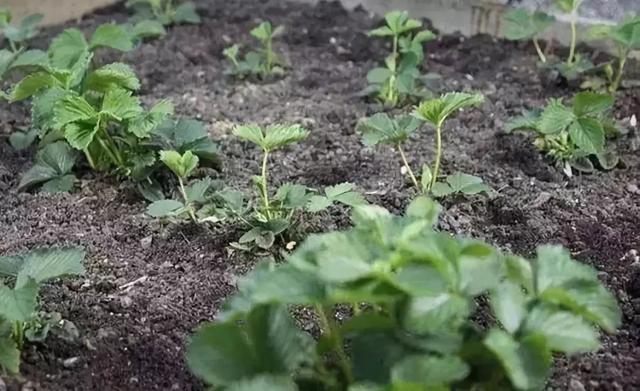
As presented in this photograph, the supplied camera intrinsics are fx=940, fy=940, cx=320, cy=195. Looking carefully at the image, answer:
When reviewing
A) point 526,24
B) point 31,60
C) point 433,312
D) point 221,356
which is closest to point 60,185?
point 31,60

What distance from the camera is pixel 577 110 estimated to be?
2070 mm

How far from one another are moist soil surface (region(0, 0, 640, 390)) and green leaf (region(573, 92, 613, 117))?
0.48ft

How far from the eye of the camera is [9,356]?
1.38 meters

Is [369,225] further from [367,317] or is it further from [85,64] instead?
[85,64]

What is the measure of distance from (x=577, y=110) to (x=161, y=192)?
3.06 ft

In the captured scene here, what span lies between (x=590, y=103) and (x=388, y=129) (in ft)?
1.50

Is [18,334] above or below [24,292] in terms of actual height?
below

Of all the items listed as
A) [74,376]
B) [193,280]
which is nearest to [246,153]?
[193,280]

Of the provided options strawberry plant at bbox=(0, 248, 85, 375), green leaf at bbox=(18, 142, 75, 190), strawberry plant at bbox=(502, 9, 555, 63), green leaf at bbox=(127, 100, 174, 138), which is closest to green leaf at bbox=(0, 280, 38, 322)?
strawberry plant at bbox=(0, 248, 85, 375)

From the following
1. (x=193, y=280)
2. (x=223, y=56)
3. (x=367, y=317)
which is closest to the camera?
(x=367, y=317)

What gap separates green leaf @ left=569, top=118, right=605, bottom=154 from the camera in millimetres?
2037

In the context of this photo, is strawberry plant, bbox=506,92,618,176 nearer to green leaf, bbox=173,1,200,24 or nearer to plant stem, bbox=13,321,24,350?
plant stem, bbox=13,321,24,350

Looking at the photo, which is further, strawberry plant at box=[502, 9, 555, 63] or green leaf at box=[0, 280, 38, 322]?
strawberry plant at box=[502, 9, 555, 63]

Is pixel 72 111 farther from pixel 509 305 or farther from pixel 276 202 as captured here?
pixel 509 305
